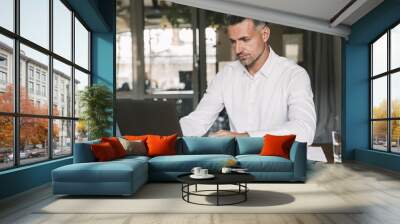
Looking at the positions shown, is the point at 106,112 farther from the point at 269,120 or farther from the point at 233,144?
the point at 269,120

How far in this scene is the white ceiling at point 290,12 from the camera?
27.4 ft

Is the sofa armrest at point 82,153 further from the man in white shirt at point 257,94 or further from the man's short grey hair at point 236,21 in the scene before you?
the man's short grey hair at point 236,21

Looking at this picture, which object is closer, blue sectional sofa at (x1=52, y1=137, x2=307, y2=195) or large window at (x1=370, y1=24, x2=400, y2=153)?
blue sectional sofa at (x1=52, y1=137, x2=307, y2=195)

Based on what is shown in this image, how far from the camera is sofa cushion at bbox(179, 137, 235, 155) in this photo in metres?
6.96

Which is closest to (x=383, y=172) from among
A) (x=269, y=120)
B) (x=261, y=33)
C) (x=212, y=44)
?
(x=269, y=120)

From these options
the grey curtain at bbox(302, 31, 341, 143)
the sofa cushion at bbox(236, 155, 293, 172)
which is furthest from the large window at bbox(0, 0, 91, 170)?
the grey curtain at bbox(302, 31, 341, 143)

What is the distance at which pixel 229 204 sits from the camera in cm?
458

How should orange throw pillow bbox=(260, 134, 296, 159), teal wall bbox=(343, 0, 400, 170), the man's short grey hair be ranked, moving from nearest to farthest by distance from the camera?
orange throw pillow bbox=(260, 134, 296, 159) < the man's short grey hair < teal wall bbox=(343, 0, 400, 170)

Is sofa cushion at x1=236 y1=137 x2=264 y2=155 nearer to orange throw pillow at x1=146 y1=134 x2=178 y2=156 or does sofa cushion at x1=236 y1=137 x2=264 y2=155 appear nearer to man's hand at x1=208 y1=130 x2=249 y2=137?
orange throw pillow at x1=146 y1=134 x2=178 y2=156

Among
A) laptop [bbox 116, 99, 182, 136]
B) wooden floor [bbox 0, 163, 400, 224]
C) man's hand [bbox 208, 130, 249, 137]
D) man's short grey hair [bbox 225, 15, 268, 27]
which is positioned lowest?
wooden floor [bbox 0, 163, 400, 224]

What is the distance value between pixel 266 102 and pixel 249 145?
1962mm

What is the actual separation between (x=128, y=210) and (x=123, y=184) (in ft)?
2.19

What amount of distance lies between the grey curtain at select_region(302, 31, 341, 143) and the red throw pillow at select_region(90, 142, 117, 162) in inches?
200

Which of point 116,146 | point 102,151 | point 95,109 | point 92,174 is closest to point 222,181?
point 92,174
